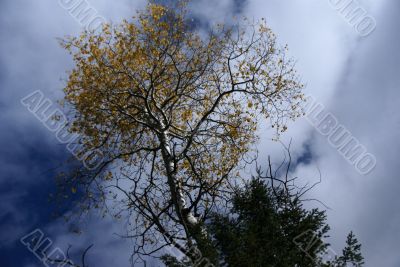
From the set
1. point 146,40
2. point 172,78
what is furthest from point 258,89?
point 146,40

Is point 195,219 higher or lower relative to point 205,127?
lower

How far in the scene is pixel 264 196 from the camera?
5.95 m

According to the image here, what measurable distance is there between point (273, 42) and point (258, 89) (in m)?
1.18

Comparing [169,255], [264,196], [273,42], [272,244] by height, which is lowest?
[169,255]

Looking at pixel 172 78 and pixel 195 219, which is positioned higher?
pixel 172 78

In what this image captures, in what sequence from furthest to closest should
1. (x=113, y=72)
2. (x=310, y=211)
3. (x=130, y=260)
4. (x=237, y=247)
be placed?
(x=113, y=72) → (x=130, y=260) → (x=310, y=211) → (x=237, y=247)

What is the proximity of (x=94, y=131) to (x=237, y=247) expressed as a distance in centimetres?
513

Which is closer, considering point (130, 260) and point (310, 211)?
point (310, 211)

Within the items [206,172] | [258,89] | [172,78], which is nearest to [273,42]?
[258,89]

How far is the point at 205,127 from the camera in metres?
9.53

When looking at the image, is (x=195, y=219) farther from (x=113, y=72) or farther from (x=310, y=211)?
(x=113, y=72)

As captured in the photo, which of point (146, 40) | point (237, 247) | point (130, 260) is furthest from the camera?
point (146, 40)

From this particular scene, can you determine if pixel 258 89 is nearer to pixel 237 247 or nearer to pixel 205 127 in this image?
pixel 205 127

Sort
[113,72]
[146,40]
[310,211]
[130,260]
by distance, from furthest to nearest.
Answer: [146,40] < [113,72] < [130,260] < [310,211]
